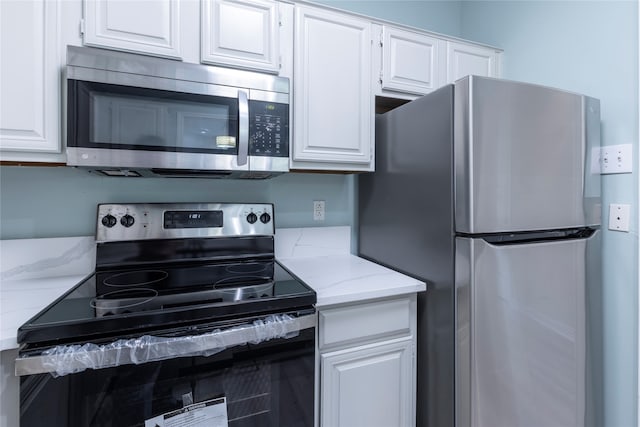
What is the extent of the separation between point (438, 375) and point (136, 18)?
5.84 feet

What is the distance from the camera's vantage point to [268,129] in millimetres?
1308

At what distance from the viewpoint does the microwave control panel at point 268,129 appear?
1287 mm

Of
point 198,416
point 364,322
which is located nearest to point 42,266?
point 198,416

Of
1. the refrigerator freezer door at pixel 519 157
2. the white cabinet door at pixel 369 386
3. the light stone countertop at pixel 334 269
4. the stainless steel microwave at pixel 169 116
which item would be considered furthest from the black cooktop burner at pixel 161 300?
the refrigerator freezer door at pixel 519 157

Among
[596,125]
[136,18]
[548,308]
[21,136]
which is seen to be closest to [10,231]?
[21,136]

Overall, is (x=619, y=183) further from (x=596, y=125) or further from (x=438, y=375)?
(x=438, y=375)

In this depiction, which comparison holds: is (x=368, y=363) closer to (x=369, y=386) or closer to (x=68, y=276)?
(x=369, y=386)

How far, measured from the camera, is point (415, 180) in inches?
52.5

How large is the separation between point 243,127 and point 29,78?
2.35 ft

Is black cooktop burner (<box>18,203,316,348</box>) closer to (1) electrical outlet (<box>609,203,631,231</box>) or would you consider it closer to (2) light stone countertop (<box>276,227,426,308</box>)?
(2) light stone countertop (<box>276,227,426,308</box>)

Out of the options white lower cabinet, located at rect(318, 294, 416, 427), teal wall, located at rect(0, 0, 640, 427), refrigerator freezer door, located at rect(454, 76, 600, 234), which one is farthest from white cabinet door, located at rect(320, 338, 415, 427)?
teal wall, located at rect(0, 0, 640, 427)

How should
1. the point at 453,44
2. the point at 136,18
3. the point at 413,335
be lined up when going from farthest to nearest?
the point at 453,44
the point at 413,335
the point at 136,18

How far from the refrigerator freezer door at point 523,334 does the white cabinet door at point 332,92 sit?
2.27 feet

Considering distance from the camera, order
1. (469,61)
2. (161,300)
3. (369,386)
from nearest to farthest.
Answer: (161,300), (369,386), (469,61)
